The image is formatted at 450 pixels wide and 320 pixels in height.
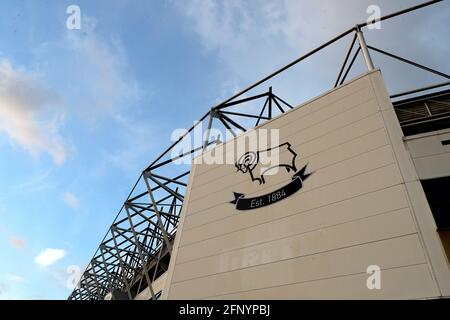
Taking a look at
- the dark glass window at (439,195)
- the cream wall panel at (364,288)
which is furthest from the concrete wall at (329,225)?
the dark glass window at (439,195)

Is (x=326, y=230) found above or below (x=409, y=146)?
below

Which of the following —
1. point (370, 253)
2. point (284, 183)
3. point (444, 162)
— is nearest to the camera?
point (370, 253)

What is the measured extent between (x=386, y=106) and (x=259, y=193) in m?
4.71

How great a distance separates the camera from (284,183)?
33.9 ft

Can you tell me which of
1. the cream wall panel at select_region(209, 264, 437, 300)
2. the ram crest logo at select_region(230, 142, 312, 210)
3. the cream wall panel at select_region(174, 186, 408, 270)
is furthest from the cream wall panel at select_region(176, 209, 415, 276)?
the ram crest logo at select_region(230, 142, 312, 210)

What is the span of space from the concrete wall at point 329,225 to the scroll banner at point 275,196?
7.8 inches

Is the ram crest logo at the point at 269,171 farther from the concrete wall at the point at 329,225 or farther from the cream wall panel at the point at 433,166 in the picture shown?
the cream wall panel at the point at 433,166

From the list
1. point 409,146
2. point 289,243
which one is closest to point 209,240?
point 289,243

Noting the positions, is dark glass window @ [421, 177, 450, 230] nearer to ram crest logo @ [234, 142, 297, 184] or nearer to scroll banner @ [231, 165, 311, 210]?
scroll banner @ [231, 165, 311, 210]

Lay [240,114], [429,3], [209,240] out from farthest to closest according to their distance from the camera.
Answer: [240,114] → [429,3] → [209,240]

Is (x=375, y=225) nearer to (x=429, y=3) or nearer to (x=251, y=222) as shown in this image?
(x=251, y=222)

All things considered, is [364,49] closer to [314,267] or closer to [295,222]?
[295,222]

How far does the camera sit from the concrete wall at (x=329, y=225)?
7133 mm

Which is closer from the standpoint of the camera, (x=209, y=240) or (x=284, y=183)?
(x=284, y=183)
